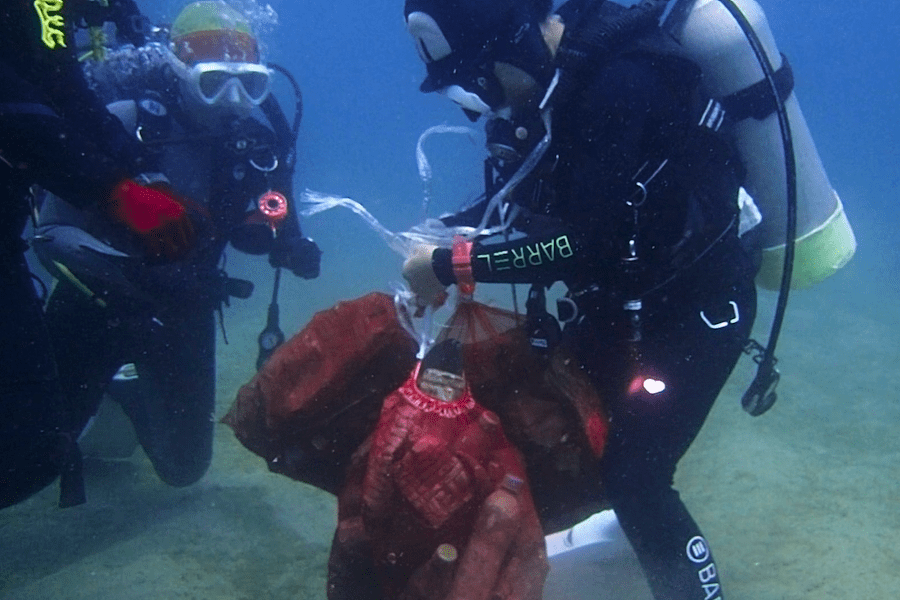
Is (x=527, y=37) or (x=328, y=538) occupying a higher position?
(x=527, y=37)

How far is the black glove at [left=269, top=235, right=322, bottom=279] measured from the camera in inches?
204

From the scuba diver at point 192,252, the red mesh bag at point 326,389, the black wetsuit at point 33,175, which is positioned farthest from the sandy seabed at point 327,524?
the red mesh bag at point 326,389

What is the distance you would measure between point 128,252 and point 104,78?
1.43m

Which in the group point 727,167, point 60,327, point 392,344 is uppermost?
point 727,167

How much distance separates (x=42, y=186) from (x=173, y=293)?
1630 mm

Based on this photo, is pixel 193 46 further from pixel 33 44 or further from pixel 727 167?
pixel 727 167

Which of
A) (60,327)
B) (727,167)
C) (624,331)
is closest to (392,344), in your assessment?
(624,331)

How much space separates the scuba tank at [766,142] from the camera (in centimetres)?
281

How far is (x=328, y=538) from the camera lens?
4.74 m

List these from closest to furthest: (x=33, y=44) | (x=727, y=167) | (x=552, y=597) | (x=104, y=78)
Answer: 1. (x=33, y=44)
2. (x=727, y=167)
3. (x=552, y=597)
4. (x=104, y=78)

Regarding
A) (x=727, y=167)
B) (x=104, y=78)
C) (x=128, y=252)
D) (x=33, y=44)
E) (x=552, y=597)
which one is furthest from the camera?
(x=104, y=78)

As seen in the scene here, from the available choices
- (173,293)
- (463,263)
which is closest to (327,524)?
(173,293)

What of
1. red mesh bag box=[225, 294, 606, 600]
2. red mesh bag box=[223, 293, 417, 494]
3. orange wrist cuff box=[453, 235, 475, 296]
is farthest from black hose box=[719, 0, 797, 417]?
red mesh bag box=[223, 293, 417, 494]

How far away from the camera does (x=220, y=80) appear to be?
15.6 feet
